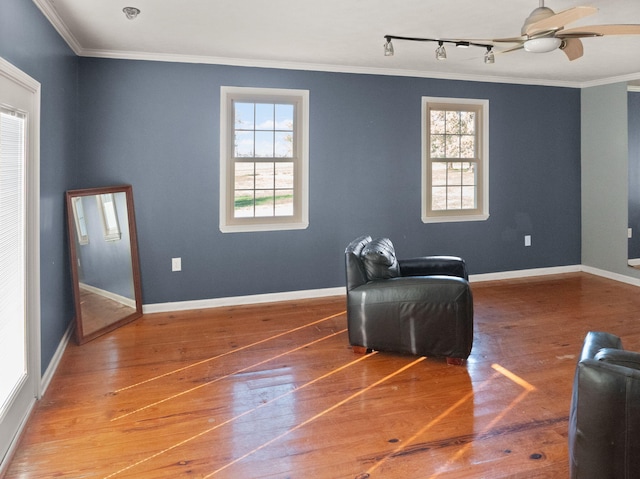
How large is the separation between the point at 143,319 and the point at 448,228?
3427 millimetres

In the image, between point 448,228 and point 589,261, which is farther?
point 589,261

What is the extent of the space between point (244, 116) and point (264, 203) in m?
0.88

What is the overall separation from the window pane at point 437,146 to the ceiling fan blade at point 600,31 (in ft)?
9.35

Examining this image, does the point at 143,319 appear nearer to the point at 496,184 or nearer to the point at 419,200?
the point at 419,200

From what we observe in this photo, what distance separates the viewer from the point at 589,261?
6344mm

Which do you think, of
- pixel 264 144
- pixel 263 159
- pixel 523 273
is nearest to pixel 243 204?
pixel 263 159

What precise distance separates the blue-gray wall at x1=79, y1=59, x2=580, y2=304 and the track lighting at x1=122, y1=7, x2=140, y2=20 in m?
1.13

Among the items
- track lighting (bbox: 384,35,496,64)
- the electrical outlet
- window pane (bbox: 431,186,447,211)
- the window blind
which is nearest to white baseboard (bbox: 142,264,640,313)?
the electrical outlet

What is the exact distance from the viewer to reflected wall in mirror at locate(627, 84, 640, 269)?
5.75 metres

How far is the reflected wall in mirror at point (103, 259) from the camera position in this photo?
12.8 ft

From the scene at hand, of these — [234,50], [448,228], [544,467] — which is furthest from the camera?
[448,228]

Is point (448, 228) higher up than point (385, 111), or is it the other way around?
point (385, 111)

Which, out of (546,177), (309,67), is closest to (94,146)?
(309,67)

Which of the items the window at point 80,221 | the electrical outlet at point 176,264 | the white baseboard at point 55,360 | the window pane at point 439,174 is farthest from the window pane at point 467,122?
the white baseboard at point 55,360
